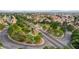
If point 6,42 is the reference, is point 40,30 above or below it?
above

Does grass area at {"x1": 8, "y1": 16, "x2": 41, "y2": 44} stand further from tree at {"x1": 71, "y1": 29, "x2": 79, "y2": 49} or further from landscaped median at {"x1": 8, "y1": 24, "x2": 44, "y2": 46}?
tree at {"x1": 71, "y1": 29, "x2": 79, "y2": 49}

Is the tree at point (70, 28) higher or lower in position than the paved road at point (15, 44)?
higher

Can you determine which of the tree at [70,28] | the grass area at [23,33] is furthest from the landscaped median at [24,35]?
the tree at [70,28]

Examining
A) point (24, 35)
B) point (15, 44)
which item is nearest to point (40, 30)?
point (24, 35)

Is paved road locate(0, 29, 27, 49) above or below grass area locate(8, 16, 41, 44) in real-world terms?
below

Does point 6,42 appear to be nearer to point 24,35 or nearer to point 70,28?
point 24,35

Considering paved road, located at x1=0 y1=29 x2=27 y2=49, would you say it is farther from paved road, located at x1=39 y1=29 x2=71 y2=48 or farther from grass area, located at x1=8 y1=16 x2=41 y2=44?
paved road, located at x1=39 y1=29 x2=71 y2=48

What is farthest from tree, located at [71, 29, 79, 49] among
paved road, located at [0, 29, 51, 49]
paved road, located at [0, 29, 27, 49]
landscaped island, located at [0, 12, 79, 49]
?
paved road, located at [0, 29, 27, 49]

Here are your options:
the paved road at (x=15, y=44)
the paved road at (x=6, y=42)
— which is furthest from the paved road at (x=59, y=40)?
the paved road at (x=6, y=42)

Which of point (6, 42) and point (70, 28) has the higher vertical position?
point (70, 28)

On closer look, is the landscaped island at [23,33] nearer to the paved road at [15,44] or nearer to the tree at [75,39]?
the paved road at [15,44]

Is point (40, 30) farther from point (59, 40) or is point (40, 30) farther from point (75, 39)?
point (75, 39)

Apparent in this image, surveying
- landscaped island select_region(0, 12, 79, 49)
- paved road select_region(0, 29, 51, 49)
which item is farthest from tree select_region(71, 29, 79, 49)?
paved road select_region(0, 29, 51, 49)
